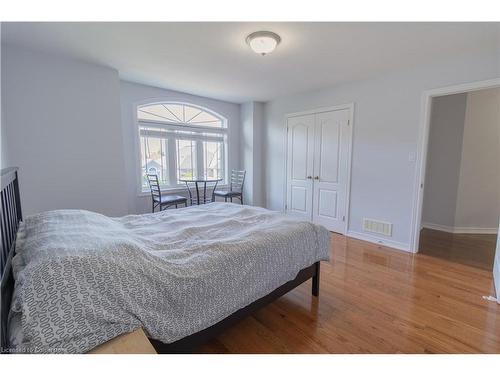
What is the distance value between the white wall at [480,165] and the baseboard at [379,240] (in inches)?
65.4

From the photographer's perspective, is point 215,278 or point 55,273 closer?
point 55,273

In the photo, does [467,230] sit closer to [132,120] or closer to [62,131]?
[132,120]

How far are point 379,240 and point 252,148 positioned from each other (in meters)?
2.88

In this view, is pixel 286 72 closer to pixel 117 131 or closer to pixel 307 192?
pixel 307 192

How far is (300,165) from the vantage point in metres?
4.47

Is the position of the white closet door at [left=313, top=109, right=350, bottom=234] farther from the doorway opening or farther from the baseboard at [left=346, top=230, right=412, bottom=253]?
the doorway opening

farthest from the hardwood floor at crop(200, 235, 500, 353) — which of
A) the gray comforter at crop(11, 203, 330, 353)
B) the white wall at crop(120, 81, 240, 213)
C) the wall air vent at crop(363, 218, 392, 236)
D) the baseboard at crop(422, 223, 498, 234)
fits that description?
the white wall at crop(120, 81, 240, 213)

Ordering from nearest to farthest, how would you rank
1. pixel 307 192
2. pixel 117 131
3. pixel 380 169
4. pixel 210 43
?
pixel 210 43
pixel 117 131
pixel 380 169
pixel 307 192

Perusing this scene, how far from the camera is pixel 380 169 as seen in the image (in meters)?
3.47

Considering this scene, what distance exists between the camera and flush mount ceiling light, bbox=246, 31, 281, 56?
86.2 inches

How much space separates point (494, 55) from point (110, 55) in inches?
164

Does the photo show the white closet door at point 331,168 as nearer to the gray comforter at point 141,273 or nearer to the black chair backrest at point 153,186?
the gray comforter at point 141,273

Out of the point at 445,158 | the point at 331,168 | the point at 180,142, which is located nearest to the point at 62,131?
the point at 180,142
